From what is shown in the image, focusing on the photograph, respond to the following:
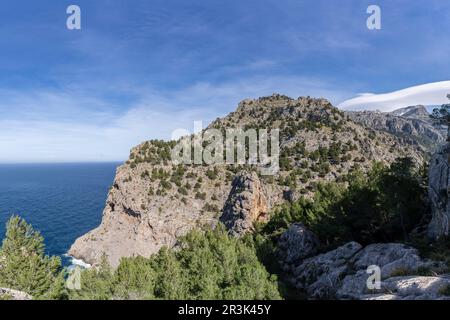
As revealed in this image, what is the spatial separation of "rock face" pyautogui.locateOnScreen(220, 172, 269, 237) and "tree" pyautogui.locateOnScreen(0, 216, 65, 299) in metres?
44.3

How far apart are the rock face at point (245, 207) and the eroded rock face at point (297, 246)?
24284 millimetres

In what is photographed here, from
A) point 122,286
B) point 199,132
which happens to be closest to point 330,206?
point 122,286

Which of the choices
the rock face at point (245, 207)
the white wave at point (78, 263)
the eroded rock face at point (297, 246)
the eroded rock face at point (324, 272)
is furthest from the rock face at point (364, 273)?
the white wave at point (78, 263)

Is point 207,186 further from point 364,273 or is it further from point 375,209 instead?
point 364,273

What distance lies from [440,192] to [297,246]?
22.8 metres

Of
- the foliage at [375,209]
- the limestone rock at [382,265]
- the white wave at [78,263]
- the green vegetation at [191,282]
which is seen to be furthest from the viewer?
the white wave at [78,263]

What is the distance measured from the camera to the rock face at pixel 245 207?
77.9 meters

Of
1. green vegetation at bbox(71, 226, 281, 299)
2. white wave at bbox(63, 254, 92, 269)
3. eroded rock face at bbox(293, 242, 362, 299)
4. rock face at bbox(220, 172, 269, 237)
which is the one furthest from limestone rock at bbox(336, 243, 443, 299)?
white wave at bbox(63, 254, 92, 269)

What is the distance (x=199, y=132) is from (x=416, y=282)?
12399cm

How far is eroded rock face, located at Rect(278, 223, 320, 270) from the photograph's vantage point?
159ft

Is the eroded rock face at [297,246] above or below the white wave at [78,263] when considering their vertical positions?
above

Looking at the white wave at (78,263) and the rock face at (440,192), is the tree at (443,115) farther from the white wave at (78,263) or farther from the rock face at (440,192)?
the white wave at (78,263)
